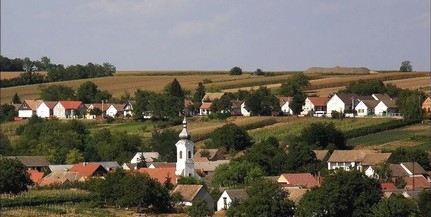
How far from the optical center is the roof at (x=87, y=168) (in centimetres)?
7638

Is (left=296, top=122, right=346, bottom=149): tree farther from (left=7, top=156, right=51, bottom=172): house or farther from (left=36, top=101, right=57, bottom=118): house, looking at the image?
(left=36, top=101, right=57, bottom=118): house

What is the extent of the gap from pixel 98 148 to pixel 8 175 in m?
19.5

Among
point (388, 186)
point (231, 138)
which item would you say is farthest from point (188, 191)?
point (231, 138)

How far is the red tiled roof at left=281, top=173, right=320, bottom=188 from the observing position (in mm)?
65250

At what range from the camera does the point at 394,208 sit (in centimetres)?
Answer: 5044

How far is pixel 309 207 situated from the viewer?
53000 mm

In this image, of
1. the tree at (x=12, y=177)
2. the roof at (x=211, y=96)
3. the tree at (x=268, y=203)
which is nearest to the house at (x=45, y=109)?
the roof at (x=211, y=96)

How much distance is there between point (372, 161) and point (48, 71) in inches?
2956

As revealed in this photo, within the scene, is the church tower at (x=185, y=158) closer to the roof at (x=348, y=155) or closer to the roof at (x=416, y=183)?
the roof at (x=348, y=155)

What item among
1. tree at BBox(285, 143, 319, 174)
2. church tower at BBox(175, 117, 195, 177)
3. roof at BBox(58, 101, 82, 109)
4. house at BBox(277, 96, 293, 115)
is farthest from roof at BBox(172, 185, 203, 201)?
roof at BBox(58, 101, 82, 109)

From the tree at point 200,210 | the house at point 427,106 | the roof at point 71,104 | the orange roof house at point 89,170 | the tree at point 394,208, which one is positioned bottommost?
the orange roof house at point 89,170

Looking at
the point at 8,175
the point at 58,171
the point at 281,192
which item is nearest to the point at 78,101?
the point at 58,171

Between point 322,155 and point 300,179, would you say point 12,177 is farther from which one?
point 322,155

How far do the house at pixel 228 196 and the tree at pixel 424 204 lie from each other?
32.0 ft
